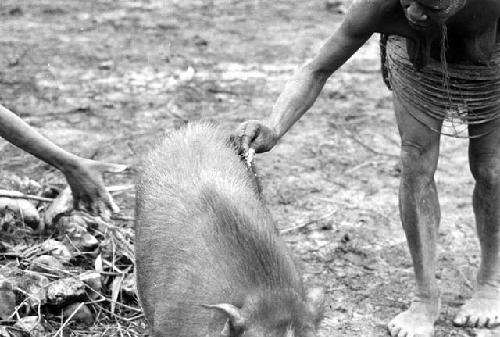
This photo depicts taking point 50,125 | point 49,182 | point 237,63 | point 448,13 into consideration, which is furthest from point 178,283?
point 237,63

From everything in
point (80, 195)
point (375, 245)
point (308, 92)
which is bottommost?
point (375, 245)

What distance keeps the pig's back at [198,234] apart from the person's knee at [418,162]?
3.01ft

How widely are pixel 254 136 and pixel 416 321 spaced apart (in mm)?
1371

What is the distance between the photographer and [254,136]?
420 centimetres

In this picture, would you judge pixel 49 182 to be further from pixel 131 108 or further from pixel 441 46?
pixel 441 46

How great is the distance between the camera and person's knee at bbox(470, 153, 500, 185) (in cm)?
479

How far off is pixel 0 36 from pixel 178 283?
692 centimetres

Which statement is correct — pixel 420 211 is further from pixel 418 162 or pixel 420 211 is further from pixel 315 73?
pixel 315 73

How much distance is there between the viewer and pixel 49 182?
613 centimetres

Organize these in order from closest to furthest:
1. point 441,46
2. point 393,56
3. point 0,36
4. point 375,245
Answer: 1. point 441,46
2. point 393,56
3. point 375,245
4. point 0,36

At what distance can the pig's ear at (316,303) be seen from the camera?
3.39 meters

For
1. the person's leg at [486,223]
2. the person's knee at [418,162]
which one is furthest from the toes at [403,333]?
the person's knee at [418,162]

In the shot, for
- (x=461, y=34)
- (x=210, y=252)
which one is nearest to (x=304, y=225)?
(x=461, y=34)

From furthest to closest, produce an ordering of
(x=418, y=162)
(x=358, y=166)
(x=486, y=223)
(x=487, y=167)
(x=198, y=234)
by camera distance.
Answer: (x=358, y=166) → (x=486, y=223) → (x=487, y=167) → (x=418, y=162) → (x=198, y=234)
